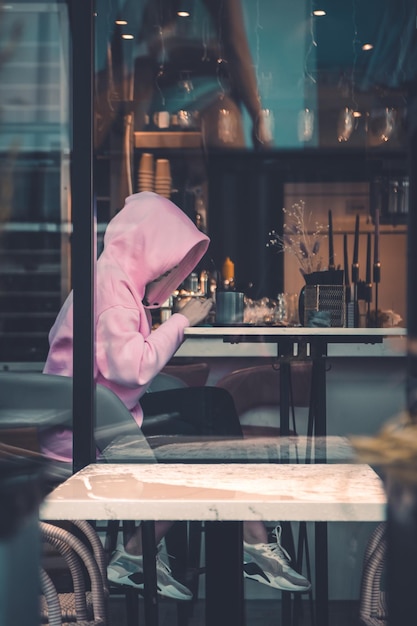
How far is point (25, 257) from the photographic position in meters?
7.57

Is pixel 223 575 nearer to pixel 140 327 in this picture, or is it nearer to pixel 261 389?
pixel 140 327

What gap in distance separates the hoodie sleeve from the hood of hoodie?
121 millimetres

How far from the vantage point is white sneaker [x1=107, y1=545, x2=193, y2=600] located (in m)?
2.94

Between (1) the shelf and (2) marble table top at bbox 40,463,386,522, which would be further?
(1) the shelf

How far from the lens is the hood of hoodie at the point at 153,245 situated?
3.39 meters

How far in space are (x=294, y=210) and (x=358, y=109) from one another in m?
1.61

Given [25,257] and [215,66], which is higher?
[215,66]

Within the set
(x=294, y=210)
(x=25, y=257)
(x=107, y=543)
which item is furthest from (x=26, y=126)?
(x=107, y=543)

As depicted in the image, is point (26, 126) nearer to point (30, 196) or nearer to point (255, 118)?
point (30, 196)

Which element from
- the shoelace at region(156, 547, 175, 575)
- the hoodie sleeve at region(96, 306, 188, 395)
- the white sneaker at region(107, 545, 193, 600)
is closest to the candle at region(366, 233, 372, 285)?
the hoodie sleeve at region(96, 306, 188, 395)

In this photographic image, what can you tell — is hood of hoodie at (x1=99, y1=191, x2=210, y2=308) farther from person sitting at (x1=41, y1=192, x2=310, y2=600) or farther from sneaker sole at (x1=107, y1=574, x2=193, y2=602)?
sneaker sole at (x1=107, y1=574, x2=193, y2=602)

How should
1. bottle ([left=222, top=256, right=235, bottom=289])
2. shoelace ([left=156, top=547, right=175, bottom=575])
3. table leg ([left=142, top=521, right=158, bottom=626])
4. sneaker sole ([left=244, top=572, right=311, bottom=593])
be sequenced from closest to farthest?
table leg ([left=142, top=521, right=158, bottom=626]) → sneaker sole ([left=244, top=572, right=311, bottom=593]) → shoelace ([left=156, top=547, right=175, bottom=575]) → bottle ([left=222, top=256, right=235, bottom=289])

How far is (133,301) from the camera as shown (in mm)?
3273

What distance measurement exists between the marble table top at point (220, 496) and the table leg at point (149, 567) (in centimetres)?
34
